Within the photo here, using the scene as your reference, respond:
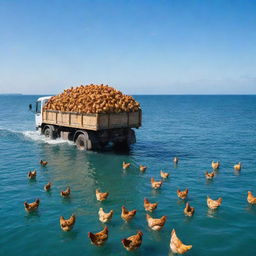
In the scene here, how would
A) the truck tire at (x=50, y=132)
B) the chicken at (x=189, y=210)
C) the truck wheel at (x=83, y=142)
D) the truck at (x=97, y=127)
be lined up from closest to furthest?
the chicken at (x=189, y=210)
the truck at (x=97, y=127)
the truck wheel at (x=83, y=142)
the truck tire at (x=50, y=132)

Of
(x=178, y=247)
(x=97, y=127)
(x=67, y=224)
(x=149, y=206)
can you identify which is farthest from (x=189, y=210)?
(x=97, y=127)

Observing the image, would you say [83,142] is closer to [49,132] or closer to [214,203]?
[49,132]

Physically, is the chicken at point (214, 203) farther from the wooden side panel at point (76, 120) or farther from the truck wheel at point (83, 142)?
the wooden side panel at point (76, 120)

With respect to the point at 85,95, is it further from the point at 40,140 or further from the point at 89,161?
the point at 40,140

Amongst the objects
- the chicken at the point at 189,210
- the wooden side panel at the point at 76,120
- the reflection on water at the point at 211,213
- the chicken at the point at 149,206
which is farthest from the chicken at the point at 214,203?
the wooden side panel at the point at 76,120

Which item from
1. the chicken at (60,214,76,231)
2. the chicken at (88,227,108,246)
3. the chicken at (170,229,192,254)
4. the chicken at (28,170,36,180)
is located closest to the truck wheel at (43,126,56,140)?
the chicken at (28,170,36,180)

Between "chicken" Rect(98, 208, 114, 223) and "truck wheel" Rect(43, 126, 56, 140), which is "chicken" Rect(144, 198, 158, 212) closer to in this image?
"chicken" Rect(98, 208, 114, 223)

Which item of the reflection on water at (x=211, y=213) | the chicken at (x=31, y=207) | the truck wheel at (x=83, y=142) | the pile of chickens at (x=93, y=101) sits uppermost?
the pile of chickens at (x=93, y=101)
